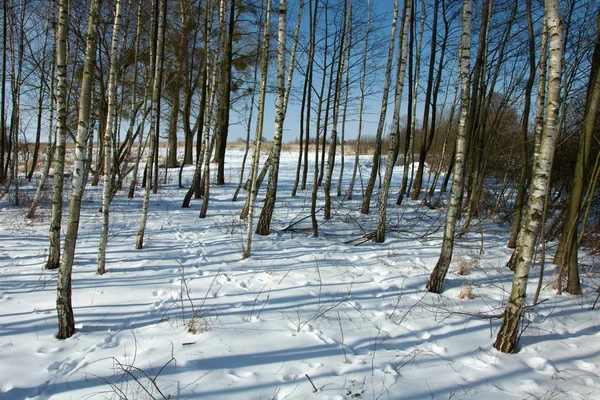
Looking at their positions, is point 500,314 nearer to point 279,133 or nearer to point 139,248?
point 279,133

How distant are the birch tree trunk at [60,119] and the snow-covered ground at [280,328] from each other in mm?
525

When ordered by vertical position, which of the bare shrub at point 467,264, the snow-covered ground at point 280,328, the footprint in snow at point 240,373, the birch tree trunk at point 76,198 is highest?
the birch tree trunk at point 76,198

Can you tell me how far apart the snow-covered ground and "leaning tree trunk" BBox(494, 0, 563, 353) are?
0.45 m

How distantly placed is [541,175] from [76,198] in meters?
4.37

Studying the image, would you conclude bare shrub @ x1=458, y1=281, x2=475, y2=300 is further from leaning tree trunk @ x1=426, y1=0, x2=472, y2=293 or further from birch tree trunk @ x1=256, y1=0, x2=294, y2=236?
birch tree trunk @ x1=256, y1=0, x2=294, y2=236

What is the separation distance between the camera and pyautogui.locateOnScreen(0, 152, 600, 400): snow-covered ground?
2.76m

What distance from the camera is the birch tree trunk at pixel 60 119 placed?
132 inches

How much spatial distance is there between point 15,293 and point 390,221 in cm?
795

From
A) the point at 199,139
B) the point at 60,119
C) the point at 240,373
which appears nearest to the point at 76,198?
the point at 60,119

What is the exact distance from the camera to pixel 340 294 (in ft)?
15.2

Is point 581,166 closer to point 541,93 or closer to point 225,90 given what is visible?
point 541,93

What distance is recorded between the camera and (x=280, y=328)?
3648 millimetres

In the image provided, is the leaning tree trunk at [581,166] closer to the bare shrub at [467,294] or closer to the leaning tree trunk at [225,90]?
the bare shrub at [467,294]

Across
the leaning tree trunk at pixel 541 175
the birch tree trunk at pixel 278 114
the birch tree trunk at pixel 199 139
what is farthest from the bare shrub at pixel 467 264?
the birch tree trunk at pixel 199 139
